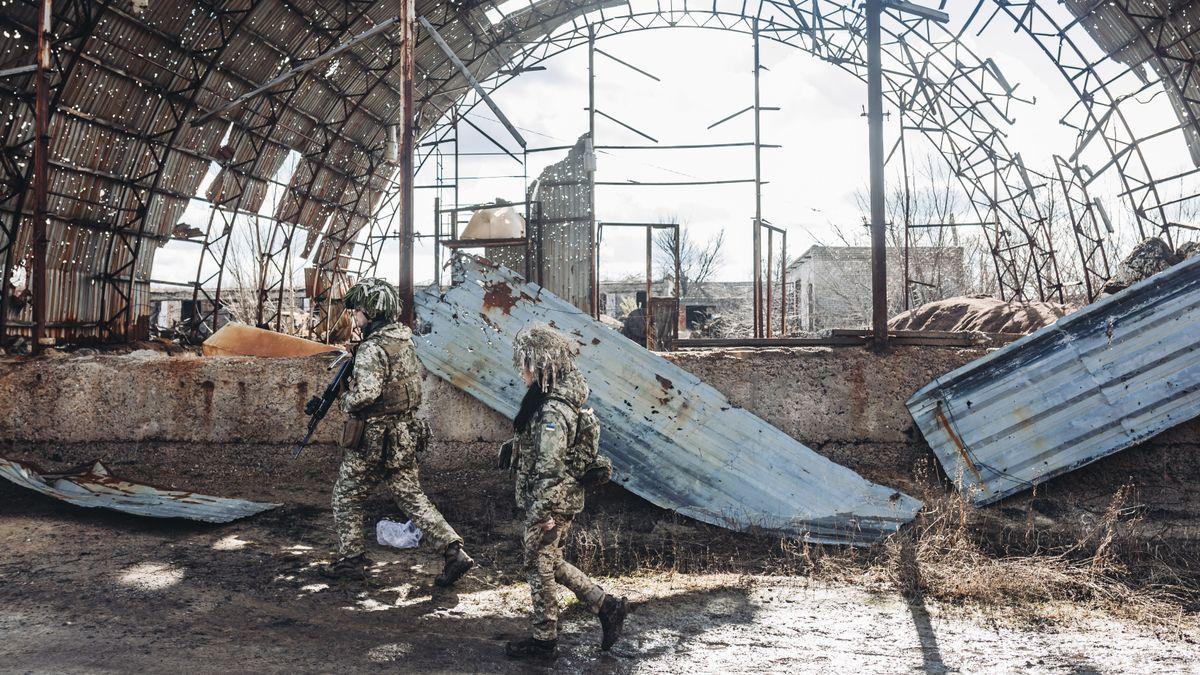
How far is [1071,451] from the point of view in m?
5.99

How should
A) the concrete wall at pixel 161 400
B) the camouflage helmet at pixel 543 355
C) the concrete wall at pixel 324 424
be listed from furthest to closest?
1. the concrete wall at pixel 161 400
2. the concrete wall at pixel 324 424
3. the camouflage helmet at pixel 543 355

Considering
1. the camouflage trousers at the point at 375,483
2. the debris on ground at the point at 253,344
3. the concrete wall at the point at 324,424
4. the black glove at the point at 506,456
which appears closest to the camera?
the black glove at the point at 506,456

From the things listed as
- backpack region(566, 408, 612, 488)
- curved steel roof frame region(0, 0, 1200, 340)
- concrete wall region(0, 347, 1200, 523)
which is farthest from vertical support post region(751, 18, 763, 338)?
backpack region(566, 408, 612, 488)

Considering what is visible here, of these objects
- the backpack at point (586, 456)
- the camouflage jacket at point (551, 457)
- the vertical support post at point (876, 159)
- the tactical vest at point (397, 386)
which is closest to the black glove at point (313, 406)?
the tactical vest at point (397, 386)

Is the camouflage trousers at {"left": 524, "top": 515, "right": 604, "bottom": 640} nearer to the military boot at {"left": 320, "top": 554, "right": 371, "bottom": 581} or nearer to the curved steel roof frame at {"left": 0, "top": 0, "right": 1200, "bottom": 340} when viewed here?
the military boot at {"left": 320, "top": 554, "right": 371, "bottom": 581}

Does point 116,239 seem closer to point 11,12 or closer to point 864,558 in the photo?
point 11,12

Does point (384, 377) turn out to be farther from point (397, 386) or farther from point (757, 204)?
point (757, 204)

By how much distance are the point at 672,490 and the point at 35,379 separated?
235 inches

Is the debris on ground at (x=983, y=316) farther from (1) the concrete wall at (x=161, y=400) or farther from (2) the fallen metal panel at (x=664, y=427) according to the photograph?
(1) the concrete wall at (x=161, y=400)

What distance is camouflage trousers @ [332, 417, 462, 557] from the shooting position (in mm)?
4992

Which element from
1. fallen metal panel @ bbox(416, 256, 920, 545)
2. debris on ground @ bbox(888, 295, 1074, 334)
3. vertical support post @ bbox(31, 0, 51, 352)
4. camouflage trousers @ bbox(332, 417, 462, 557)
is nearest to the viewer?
camouflage trousers @ bbox(332, 417, 462, 557)

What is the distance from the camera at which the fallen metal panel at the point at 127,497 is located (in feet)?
19.5

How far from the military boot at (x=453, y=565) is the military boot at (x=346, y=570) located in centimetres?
49

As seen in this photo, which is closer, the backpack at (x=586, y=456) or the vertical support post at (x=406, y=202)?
the backpack at (x=586, y=456)
